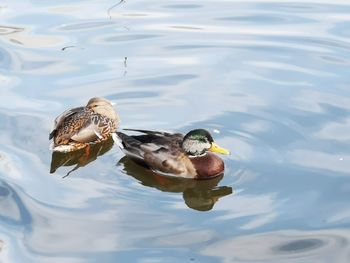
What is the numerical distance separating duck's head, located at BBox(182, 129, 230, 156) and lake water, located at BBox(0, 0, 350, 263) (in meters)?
0.25

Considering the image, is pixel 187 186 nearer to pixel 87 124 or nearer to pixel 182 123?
pixel 182 123

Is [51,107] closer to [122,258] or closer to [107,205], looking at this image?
[107,205]

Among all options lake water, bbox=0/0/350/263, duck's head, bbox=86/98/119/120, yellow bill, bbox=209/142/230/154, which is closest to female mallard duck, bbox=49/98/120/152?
duck's head, bbox=86/98/119/120

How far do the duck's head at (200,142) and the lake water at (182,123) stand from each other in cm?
Result: 25

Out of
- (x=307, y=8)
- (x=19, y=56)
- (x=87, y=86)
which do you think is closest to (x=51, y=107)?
(x=87, y=86)

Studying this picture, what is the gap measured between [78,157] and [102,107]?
68 centimetres

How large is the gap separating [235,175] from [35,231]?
214cm

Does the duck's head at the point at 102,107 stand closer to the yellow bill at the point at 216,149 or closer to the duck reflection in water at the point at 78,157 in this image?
the duck reflection in water at the point at 78,157

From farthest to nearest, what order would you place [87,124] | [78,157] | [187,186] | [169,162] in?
[87,124] < [78,157] < [169,162] < [187,186]

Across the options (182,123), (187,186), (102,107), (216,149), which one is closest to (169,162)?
(187,186)

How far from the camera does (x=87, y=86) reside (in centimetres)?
1083

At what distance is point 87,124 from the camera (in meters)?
9.59

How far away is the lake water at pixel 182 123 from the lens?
23.6 feet

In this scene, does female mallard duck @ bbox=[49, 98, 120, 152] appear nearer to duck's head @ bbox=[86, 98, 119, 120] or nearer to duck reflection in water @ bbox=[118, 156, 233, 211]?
duck's head @ bbox=[86, 98, 119, 120]
